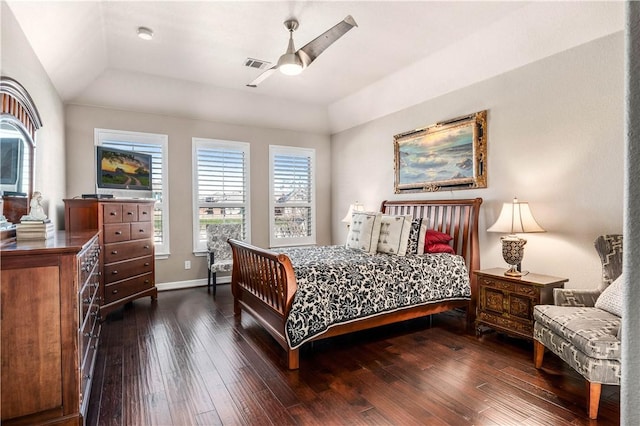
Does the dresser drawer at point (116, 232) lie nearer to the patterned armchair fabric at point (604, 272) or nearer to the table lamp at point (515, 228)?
the table lamp at point (515, 228)

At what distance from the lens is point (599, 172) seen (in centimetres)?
295

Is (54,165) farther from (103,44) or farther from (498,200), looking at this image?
(498,200)

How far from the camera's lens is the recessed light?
3461mm

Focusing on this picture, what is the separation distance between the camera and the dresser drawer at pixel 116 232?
3756 millimetres

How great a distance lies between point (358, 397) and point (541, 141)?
2.96 meters

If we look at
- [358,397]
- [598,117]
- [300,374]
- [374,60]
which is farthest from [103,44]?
[598,117]

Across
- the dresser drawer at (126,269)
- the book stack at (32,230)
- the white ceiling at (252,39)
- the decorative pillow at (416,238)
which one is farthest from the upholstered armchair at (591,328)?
the dresser drawer at (126,269)

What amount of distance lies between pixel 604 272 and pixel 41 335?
3764 millimetres

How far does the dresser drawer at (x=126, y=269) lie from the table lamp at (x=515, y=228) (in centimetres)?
408

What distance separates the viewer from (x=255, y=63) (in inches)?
169

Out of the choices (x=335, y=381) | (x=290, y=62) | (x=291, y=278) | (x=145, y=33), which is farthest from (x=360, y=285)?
(x=145, y=33)

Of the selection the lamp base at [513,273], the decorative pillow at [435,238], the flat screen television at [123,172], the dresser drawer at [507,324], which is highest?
the flat screen television at [123,172]

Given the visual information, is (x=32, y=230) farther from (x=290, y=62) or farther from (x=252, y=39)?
(x=252, y=39)

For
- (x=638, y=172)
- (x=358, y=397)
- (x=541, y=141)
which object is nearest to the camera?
(x=638, y=172)
